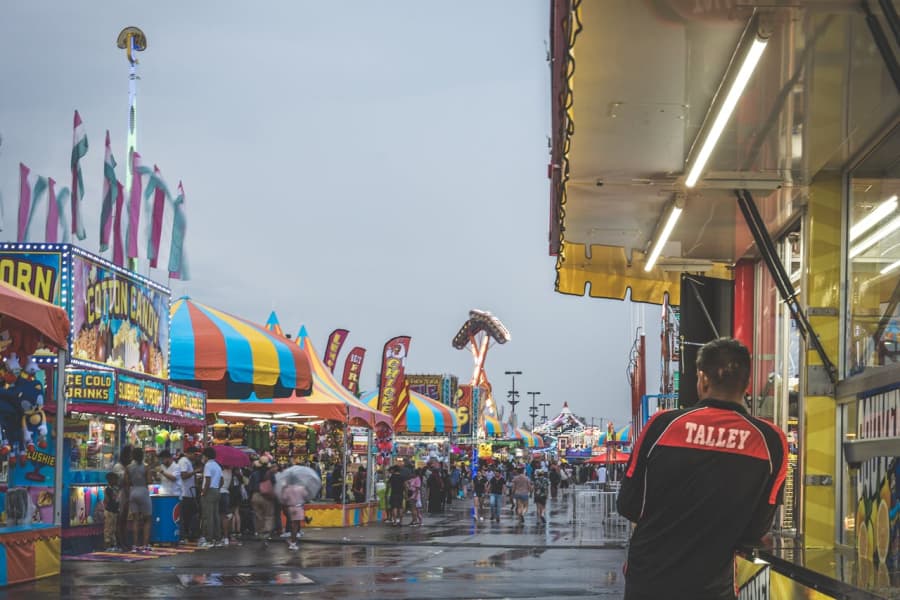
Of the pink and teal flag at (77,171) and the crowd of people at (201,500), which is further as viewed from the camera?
the pink and teal flag at (77,171)

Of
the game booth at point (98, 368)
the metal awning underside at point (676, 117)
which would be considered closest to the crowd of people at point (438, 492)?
the game booth at point (98, 368)

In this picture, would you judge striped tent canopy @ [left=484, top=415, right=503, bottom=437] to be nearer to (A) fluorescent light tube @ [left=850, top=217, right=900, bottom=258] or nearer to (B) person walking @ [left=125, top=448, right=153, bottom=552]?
(B) person walking @ [left=125, top=448, right=153, bottom=552]

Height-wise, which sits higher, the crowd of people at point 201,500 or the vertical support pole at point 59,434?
the vertical support pole at point 59,434

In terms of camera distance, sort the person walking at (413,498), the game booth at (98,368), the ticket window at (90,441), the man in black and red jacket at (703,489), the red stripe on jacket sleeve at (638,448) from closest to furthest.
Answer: the man in black and red jacket at (703,489)
the red stripe on jacket sleeve at (638,448)
the game booth at (98,368)
the ticket window at (90,441)
the person walking at (413,498)

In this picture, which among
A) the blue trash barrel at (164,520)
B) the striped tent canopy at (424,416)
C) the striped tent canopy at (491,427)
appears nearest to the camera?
the blue trash barrel at (164,520)

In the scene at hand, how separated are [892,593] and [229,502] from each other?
2048 cm

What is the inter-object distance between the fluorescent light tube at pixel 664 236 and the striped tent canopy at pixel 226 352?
13.7m

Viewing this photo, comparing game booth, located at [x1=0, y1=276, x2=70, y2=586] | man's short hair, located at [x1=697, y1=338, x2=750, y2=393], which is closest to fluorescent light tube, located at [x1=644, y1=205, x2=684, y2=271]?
man's short hair, located at [x1=697, y1=338, x2=750, y2=393]

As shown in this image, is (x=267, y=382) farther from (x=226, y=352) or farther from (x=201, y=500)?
(x=201, y=500)

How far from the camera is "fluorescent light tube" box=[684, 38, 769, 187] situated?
6.66 meters

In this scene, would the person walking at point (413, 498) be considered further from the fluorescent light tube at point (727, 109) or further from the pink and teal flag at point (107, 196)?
the fluorescent light tube at point (727, 109)

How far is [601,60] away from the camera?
7.38 m

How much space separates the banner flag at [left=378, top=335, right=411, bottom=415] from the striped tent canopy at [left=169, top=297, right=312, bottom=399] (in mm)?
12561

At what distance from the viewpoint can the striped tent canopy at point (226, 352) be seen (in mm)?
26109
